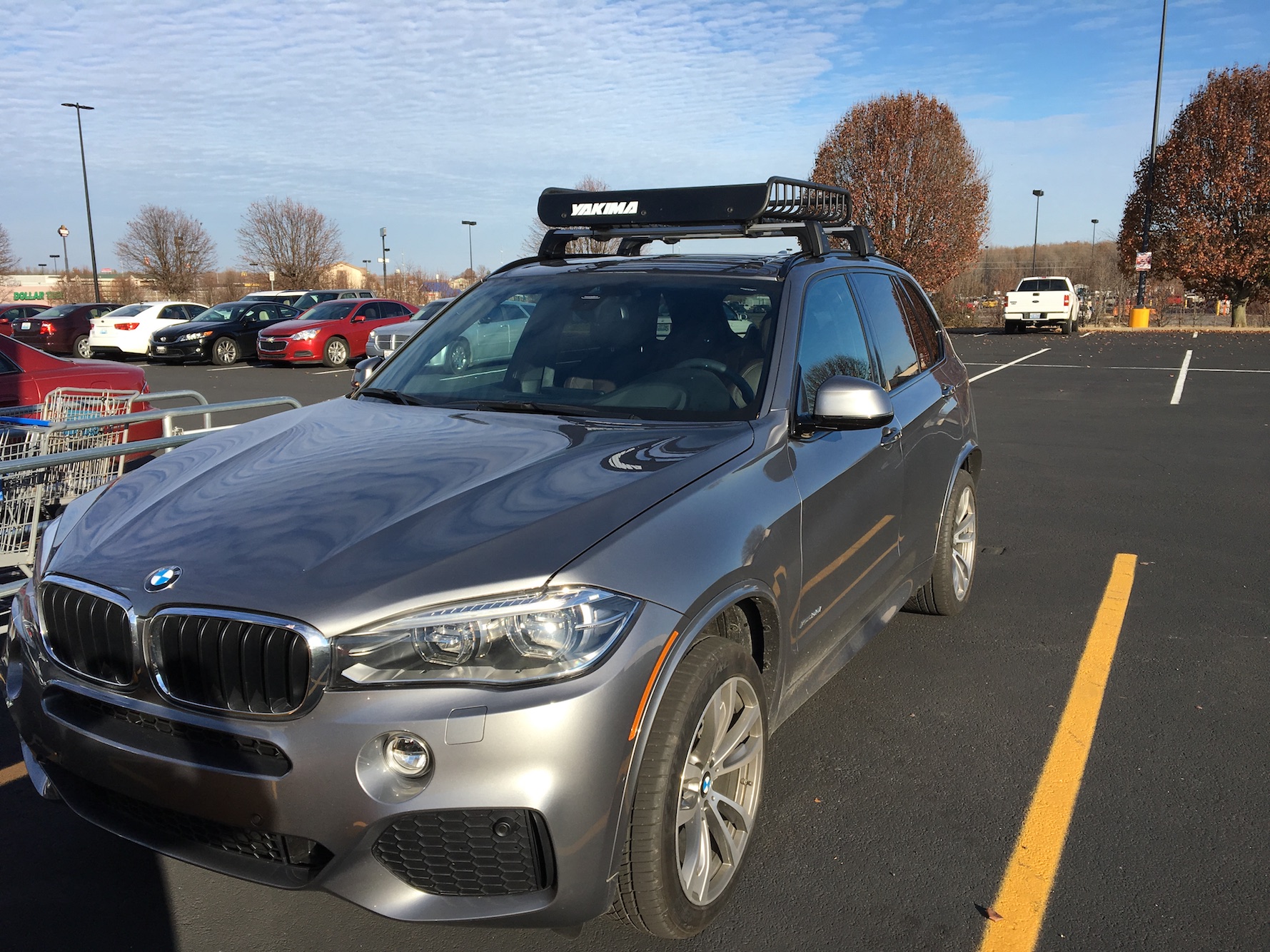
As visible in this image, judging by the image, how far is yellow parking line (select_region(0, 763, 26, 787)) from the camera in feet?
11.9

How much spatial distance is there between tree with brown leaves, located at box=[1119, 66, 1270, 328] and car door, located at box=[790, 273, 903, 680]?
3700cm

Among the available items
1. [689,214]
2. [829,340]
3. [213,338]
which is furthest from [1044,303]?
[829,340]

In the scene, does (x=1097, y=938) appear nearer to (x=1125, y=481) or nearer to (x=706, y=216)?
(x=706, y=216)

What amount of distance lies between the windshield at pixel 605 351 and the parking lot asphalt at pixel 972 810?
4.63 ft

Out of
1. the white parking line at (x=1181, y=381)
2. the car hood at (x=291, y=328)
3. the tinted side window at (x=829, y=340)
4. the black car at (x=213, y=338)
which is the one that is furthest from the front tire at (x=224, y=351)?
the tinted side window at (x=829, y=340)

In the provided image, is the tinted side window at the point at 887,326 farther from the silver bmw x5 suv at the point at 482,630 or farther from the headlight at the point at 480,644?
the headlight at the point at 480,644

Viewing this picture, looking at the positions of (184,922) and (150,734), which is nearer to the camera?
(150,734)

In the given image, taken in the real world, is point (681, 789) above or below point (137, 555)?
below

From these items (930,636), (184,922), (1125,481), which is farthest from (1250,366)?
(184,922)

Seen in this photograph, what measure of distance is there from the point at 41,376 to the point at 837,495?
7.92 meters

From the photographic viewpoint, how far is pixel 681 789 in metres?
2.51

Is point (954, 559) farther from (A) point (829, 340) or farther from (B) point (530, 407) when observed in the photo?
(B) point (530, 407)

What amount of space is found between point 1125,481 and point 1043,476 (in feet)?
2.13

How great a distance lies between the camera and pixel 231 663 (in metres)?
2.29
